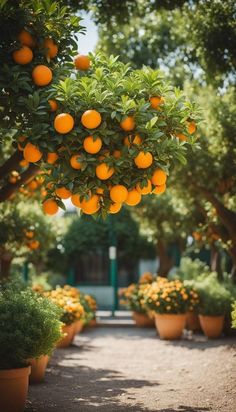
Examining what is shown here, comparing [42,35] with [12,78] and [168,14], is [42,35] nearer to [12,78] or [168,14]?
[12,78]

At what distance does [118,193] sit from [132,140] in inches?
18.1

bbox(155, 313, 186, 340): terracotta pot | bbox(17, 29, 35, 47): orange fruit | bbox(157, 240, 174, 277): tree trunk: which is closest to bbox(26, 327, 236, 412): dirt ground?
bbox(155, 313, 186, 340): terracotta pot

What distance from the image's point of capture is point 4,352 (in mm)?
4992

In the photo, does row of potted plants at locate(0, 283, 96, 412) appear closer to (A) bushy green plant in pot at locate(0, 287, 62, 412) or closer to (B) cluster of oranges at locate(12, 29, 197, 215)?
(A) bushy green plant in pot at locate(0, 287, 62, 412)

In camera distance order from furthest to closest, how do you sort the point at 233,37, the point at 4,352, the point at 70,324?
the point at 70,324 < the point at 233,37 < the point at 4,352

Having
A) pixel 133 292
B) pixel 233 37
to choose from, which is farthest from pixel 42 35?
pixel 133 292

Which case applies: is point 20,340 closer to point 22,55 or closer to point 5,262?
point 22,55

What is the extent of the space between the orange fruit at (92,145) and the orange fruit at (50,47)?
1285 millimetres

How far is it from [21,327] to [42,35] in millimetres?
3094

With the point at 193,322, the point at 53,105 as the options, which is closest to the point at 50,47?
the point at 53,105

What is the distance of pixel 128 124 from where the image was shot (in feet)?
12.2

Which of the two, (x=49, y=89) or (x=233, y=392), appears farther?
(x=233, y=392)

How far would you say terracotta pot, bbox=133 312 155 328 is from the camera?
14.9 metres

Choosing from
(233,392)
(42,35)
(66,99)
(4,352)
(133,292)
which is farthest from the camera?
(133,292)
